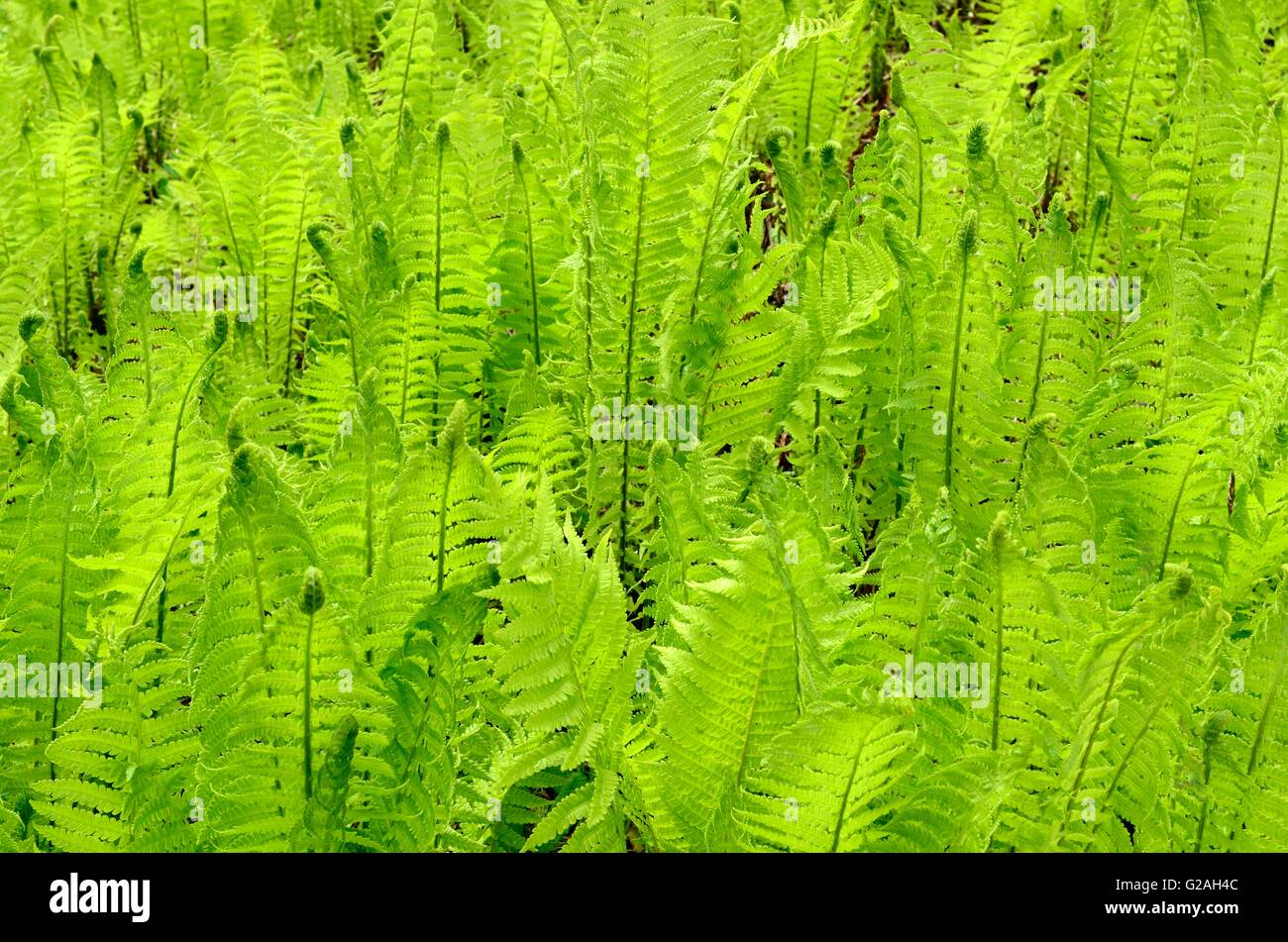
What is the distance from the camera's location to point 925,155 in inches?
108

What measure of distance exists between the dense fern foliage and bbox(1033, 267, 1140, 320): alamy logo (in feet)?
0.05

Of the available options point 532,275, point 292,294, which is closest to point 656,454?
point 532,275

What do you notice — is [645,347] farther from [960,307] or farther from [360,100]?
[360,100]

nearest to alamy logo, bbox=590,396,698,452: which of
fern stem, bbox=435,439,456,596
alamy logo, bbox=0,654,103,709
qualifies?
fern stem, bbox=435,439,456,596

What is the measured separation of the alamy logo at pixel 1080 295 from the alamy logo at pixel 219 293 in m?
1.66

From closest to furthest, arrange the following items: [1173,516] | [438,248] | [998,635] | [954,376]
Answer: [998,635], [1173,516], [954,376], [438,248]

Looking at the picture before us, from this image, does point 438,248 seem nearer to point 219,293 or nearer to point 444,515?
point 219,293

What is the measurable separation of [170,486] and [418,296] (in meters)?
0.53

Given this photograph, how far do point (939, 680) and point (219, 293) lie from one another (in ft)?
6.46

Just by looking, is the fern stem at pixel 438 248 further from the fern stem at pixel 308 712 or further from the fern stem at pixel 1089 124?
the fern stem at pixel 1089 124

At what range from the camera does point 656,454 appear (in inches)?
77.6
